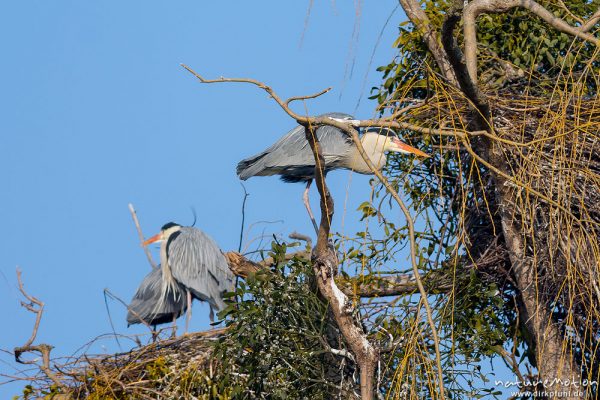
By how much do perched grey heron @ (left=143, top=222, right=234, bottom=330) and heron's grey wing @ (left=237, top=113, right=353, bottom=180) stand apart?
710 mm

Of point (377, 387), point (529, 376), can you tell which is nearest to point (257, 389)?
point (377, 387)

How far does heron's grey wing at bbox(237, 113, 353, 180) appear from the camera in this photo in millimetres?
5570

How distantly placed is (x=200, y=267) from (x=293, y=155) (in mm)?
1048

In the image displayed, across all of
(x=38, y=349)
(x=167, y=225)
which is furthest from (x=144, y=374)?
(x=167, y=225)

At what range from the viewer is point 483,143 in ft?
12.5

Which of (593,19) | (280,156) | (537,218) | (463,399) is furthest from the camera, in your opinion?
(280,156)

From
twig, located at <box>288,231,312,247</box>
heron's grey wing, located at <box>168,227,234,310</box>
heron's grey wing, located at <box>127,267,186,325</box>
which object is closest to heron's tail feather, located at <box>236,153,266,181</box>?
heron's grey wing, located at <box>168,227,234,310</box>

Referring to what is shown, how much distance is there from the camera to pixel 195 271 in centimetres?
617

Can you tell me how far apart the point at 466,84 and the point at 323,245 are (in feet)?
2.33

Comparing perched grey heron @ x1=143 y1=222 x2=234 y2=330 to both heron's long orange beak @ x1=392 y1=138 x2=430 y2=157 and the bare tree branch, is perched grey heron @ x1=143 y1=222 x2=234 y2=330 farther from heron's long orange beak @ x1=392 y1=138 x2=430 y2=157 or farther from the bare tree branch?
the bare tree branch

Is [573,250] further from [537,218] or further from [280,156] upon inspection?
[280,156]

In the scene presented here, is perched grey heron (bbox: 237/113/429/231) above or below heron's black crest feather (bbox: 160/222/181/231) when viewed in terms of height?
below

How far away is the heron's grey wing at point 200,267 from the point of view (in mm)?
6152

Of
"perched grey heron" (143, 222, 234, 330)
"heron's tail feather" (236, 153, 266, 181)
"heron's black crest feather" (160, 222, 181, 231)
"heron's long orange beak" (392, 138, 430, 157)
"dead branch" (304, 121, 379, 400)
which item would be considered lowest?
"dead branch" (304, 121, 379, 400)
